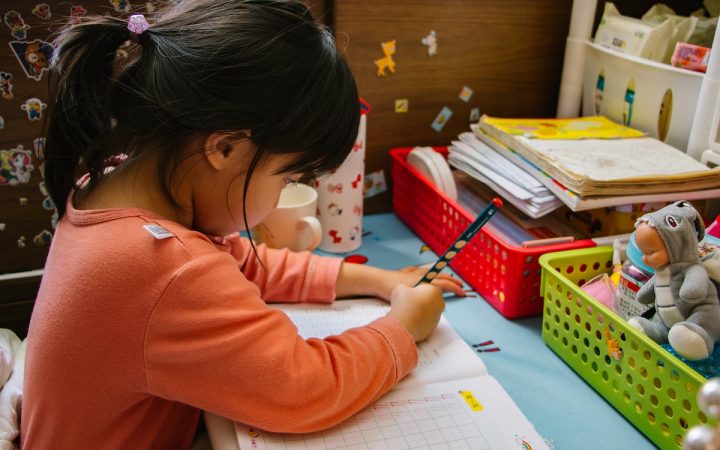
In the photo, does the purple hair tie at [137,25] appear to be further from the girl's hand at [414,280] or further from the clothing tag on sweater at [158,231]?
the girl's hand at [414,280]

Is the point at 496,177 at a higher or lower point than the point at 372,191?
higher

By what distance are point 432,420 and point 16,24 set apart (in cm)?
75

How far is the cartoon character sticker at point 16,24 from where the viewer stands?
86cm

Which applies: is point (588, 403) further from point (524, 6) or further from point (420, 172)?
point (524, 6)

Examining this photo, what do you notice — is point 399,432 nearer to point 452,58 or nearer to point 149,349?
point 149,349

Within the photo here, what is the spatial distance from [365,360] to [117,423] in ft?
0.78

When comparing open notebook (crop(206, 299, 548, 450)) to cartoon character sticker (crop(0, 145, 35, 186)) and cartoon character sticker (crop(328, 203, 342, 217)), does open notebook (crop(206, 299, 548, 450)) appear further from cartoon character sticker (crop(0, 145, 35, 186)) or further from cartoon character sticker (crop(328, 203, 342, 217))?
cartoon character sticker (crop(0, 145, 35, 186))

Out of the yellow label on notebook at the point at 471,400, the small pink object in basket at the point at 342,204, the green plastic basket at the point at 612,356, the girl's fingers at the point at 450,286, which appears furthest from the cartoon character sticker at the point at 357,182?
the yellow label on notebook at the point at 471,400

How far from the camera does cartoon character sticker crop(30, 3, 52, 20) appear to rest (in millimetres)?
866

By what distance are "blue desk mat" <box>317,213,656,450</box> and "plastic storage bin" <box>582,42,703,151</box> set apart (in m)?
0.39

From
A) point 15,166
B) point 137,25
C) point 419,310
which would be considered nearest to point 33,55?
point 15,166

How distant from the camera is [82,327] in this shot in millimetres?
543

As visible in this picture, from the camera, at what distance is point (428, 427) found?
603mm

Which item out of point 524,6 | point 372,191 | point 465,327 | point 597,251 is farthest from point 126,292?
point 524,6
